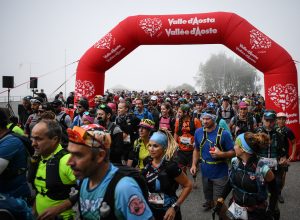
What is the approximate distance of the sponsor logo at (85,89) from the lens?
10023 mm

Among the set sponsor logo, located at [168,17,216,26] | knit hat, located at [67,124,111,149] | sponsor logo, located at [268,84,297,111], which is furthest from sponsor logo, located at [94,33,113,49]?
knit hat, located at [67,124,111,149]

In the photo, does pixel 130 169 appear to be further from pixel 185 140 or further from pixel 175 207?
pixel 185 140

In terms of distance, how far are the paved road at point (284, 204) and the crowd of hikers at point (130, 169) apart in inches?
6.8

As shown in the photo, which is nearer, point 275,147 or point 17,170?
point 17,170

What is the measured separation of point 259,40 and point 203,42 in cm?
183

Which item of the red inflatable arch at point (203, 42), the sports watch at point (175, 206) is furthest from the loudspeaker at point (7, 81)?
the sports watch at point (175, 206)

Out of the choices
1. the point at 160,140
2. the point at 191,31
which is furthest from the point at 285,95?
the point at 160,140

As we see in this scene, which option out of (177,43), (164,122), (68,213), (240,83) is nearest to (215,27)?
(177,43)

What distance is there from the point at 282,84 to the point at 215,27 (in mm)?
2805

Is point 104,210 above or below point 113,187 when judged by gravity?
below

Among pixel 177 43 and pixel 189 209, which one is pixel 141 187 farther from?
pixel 177 43

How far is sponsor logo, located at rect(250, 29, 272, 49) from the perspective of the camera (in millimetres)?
8406

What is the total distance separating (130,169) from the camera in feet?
6.09

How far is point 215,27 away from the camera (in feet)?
28.9
